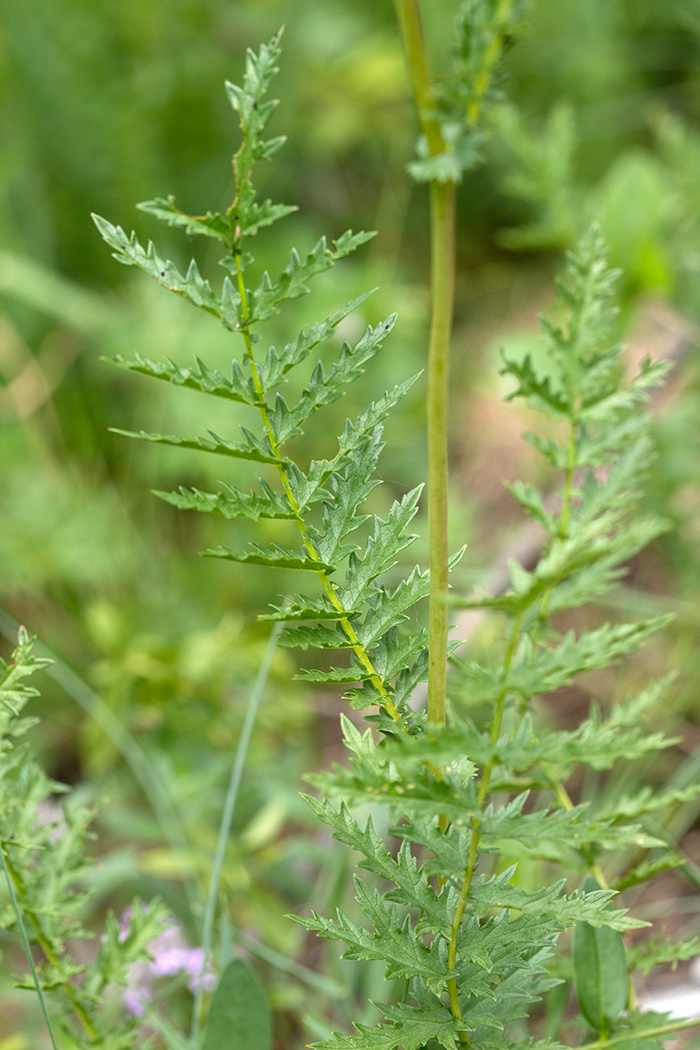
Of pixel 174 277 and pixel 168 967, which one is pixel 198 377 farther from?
pixel 168 967

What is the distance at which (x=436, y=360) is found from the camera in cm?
42

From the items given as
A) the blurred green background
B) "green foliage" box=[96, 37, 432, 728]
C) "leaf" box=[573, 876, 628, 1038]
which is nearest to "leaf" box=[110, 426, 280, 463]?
"green foliage" box=[96, 37, 432, 728]

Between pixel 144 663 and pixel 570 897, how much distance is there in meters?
0.89

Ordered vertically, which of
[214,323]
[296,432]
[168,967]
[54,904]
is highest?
[214,323]

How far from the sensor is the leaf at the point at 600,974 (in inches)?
19.4

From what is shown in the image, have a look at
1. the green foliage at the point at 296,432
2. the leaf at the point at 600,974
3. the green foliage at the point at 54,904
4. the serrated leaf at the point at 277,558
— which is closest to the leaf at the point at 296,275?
the green foliage at the point at 296,432

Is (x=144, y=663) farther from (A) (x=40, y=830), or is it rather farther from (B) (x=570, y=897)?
(B) (x=570, y=897)

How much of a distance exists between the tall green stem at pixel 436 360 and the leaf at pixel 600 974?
Answer: 181mm

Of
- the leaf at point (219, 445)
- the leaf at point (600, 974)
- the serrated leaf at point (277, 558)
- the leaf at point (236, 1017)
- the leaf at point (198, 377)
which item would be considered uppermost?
the leaf at point (198, 377)

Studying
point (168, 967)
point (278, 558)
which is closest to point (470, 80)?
point (278, 558)

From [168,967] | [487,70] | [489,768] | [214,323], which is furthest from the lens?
[214,323]

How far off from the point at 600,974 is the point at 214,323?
154 centimetres

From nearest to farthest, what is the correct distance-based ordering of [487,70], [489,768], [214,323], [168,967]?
1. [489,768]
2. [487,70]
3. [168,967]
4. [214,323]

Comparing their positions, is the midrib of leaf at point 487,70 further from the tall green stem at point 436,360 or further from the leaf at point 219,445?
the leaf at point 219,445
